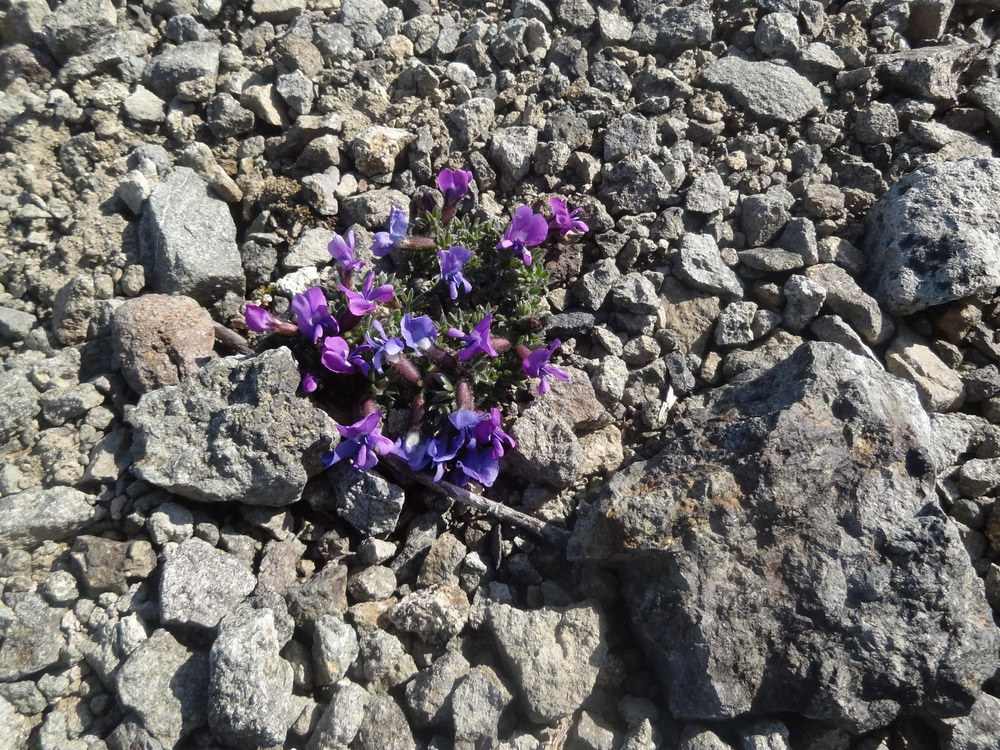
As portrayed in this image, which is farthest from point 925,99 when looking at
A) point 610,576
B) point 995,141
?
point 610,576

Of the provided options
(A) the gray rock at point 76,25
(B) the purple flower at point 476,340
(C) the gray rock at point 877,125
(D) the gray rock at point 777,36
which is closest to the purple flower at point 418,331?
(B) the purple flower at point 476,340

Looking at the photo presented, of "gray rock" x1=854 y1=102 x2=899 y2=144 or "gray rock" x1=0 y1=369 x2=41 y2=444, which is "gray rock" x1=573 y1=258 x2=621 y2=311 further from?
"gray rock" x1=0 y1=369 x2=41 y2=444

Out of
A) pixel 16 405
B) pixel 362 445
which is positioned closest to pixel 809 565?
pixel 362 445

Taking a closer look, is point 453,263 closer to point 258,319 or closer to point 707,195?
point 258,319

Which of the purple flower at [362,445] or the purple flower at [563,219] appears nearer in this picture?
the purple flower at [362,445]

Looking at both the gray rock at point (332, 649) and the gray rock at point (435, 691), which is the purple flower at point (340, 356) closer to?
the gray rock at point (332, 649)
